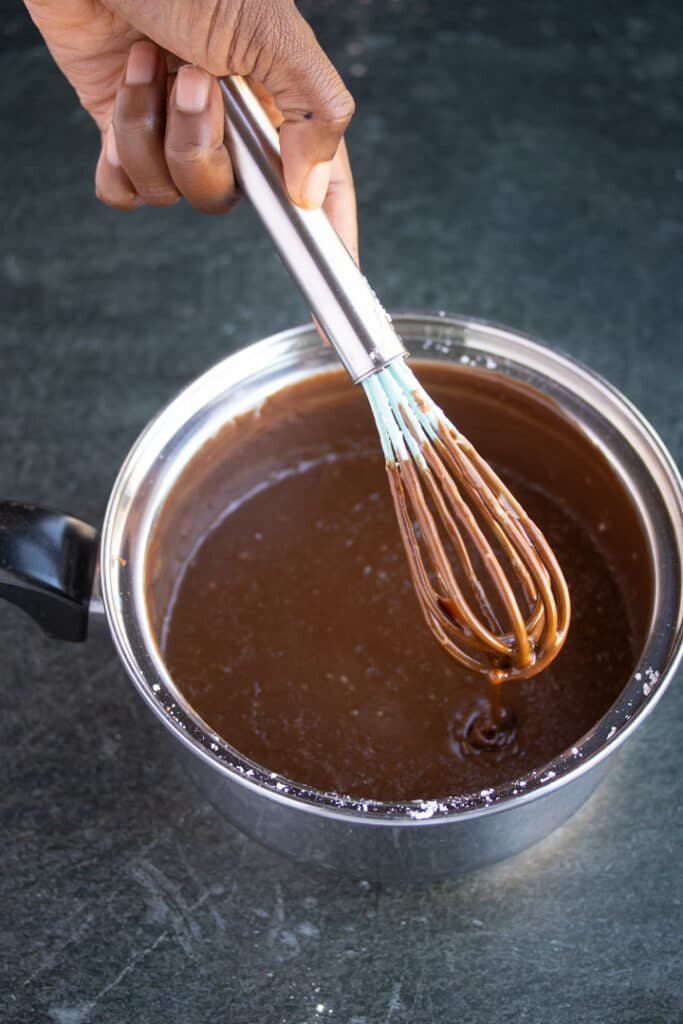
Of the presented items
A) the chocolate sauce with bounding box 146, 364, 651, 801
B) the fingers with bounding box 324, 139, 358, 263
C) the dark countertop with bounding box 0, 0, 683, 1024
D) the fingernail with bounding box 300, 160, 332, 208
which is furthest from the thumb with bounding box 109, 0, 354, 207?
the dark countertop with bounding box 0, 0, 683, 1024

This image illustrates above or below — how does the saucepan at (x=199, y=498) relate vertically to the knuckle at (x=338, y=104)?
below

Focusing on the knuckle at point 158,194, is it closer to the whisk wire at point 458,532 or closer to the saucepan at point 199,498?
the saucepan at point 199,498

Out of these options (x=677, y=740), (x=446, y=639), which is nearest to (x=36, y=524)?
(x=446, y=639)

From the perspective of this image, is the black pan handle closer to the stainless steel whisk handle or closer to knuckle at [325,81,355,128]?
the stainless steel whisk handle

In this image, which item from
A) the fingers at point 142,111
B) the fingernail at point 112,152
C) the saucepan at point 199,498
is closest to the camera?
the saucepan at point 199,498

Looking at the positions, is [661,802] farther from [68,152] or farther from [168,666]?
[68,152]

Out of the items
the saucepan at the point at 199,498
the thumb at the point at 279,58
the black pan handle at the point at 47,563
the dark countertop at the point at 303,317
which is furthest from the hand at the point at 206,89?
the dark countertop at the point at 303,317
